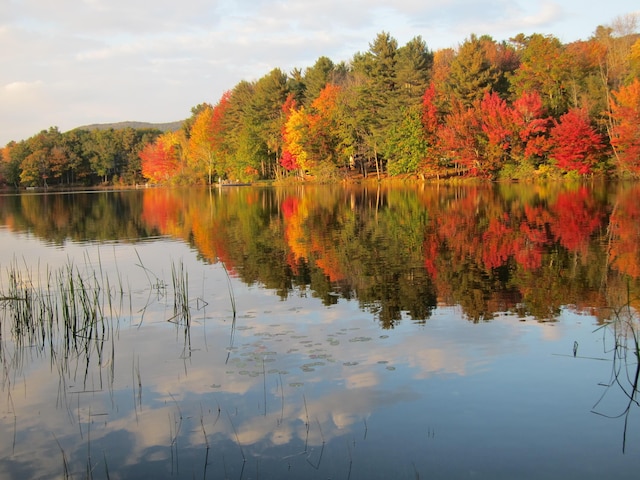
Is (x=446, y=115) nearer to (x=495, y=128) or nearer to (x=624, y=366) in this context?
(x=495, y=128)

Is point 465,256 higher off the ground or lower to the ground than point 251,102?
lower

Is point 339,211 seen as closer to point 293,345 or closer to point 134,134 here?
point 293,345

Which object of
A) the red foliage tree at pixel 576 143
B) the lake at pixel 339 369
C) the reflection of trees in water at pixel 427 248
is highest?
the red foliage tree at pixel 576 143

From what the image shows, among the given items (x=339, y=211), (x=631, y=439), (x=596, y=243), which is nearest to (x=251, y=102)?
(x=339, y=211)

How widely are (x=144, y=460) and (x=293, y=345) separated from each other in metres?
3.41

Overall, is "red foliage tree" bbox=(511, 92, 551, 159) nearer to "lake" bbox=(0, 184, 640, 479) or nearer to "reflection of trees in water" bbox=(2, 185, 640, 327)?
"reflection of trees in water" bbox=(2, 185, 640, 327)

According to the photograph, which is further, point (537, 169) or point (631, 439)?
point (537, 169)

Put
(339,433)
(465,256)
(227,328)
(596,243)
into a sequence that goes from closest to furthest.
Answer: (339,433) → (227,328) → (465,256) → (596,243)

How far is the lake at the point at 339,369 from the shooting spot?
204 inches

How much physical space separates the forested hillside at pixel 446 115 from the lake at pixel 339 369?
3714 centimetres

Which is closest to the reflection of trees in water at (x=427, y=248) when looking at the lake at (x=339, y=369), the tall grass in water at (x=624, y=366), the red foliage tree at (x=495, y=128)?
the lake at (x=339, y=369)

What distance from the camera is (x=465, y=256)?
15273 millimetres

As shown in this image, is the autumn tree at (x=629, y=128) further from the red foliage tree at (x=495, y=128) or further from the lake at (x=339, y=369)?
the lake at (x=339, y=369)

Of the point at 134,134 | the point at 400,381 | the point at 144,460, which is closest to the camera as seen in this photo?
the point at 144,460
